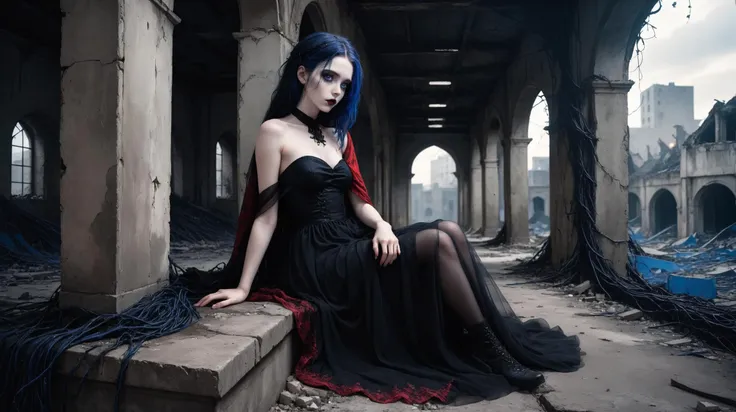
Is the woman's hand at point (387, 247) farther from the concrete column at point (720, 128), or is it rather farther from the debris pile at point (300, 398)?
the concrete column at point (720, 128)

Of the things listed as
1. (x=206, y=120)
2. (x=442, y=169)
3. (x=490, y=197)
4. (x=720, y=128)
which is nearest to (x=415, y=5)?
(x=490, y=197)

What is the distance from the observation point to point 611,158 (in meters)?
5.57

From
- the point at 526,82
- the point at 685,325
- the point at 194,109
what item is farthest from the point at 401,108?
the point at 685,325

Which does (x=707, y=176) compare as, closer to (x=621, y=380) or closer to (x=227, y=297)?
(x=621, y=380)

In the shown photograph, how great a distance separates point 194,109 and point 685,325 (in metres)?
14.0

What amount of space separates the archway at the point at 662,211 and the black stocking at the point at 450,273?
2740 cm

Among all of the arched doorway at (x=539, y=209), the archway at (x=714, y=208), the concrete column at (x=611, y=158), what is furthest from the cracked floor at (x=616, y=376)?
the arched doorway at (x=539, y=209)

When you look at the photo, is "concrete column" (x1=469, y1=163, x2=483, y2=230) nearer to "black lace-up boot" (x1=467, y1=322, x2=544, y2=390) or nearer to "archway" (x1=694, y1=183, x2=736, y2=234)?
"archway" (x1=694, y1=183, x2=736, y2=234)

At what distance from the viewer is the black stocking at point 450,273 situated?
241 centimetres

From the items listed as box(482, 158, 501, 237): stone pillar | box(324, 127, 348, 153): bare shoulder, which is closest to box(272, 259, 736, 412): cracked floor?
box(324, 127, 348, 153): bare shoulder

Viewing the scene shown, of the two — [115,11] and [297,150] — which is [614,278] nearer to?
[297,150]

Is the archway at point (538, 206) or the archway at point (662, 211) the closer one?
the archway at point (662, 211)

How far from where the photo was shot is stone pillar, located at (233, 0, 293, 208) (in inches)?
165

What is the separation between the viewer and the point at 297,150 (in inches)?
103
